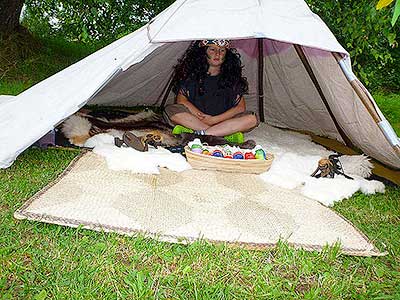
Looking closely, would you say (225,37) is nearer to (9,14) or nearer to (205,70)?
(205,70)

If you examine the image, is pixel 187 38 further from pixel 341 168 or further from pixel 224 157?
pixel 341 168

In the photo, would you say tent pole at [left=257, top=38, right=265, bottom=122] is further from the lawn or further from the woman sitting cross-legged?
the lawn

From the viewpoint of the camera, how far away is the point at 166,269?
163 centimetres

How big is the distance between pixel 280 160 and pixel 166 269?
1.35 metres

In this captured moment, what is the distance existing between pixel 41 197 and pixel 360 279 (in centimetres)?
119

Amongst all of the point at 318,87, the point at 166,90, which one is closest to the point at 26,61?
the point at 166,90

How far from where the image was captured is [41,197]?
198cm

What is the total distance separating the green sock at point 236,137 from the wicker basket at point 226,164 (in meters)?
0.52

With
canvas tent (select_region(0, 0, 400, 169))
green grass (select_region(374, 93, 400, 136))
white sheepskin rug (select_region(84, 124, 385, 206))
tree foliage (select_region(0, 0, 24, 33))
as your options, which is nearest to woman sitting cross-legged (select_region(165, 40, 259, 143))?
white sheepskin rug (select_region(84, 124, 385, 206))

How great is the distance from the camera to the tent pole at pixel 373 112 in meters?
2.40

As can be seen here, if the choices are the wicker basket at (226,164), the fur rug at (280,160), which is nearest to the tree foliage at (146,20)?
the fur rug at (280,160)

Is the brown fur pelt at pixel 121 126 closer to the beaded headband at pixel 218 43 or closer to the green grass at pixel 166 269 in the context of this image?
the beaded headband at pixel 218 43

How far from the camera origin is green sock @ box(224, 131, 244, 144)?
3121 mm

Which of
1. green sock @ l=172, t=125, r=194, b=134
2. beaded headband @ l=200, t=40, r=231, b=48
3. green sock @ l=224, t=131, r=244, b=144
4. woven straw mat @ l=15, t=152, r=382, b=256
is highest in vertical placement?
beaded headband @ l=200, t=40, r=231, b=48
